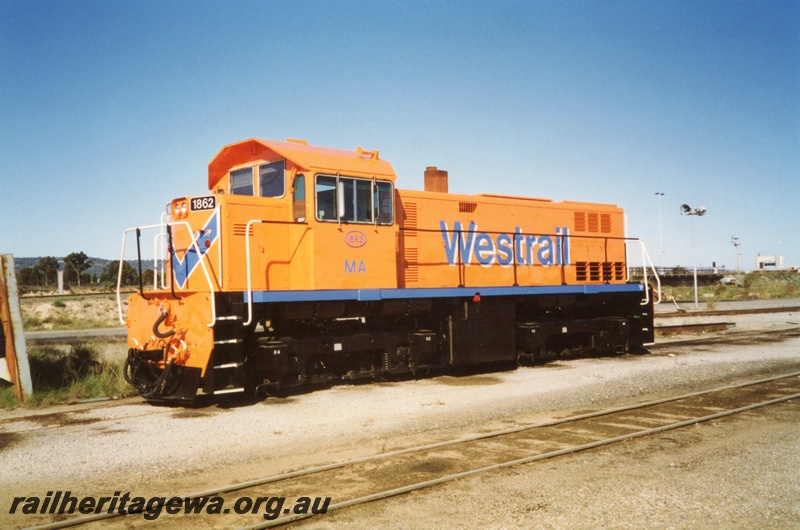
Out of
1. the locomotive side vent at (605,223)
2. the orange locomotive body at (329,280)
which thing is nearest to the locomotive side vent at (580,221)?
the locomotive side vent at (605,223)

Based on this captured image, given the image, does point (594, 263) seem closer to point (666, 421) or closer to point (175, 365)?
point (666, 421)

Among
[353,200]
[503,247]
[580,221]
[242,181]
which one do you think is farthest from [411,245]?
[580,221]

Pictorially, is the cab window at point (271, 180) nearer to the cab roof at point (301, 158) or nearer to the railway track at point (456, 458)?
the cab roof at point (301, 158)

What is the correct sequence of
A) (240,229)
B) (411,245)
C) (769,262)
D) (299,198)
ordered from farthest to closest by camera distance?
(769,262)
(411,245)
(299,198)
(240,229)

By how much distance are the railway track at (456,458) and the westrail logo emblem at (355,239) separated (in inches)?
158

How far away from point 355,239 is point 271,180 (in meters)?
1.58

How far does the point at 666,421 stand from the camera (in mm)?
7820

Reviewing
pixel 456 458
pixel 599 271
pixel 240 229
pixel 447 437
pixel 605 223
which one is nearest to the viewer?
pixel 456 458

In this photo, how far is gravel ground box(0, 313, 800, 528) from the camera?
15.7 ft

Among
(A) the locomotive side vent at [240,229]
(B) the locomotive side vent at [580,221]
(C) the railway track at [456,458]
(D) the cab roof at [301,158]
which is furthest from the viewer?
(B) the locomotive side vent at [580,221]

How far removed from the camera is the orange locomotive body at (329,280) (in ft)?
29.3

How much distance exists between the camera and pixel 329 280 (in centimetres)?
990

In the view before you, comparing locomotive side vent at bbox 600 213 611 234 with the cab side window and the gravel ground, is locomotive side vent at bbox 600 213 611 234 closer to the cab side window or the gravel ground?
the gravel ground

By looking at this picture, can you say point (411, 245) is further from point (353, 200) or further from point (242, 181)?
point (242, 181)
